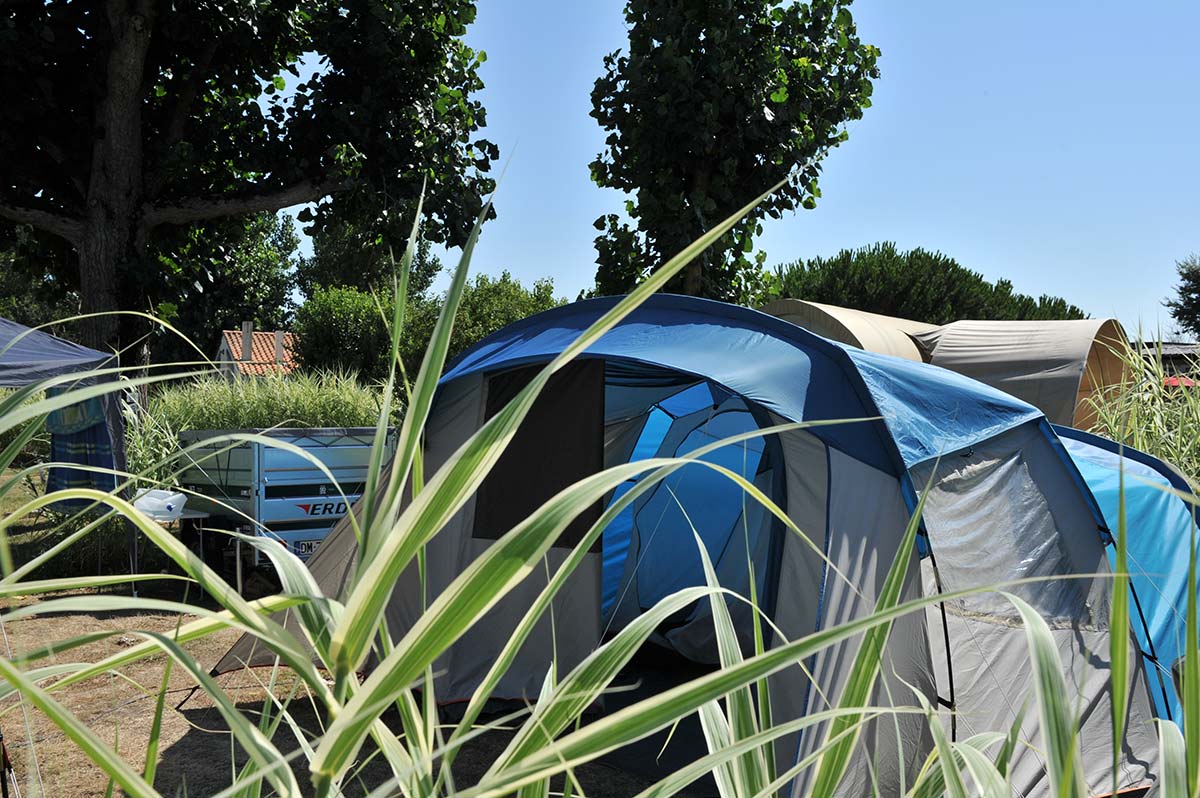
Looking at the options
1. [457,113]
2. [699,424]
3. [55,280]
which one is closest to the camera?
[699,424]

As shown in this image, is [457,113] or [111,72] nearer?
[111,72]

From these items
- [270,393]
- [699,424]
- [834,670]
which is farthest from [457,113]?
[834,670]

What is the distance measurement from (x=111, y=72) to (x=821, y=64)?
6.26 meters

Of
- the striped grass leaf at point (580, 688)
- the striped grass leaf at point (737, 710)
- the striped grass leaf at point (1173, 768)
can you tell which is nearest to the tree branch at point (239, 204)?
the striped grass leaf at point (737, 710)

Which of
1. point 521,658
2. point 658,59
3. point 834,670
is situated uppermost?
point 658,59

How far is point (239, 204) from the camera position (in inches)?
396

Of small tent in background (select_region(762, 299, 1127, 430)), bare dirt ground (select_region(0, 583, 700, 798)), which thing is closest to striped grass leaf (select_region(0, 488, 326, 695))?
bare dirt ground (select_region(0, 583, 700, 798))

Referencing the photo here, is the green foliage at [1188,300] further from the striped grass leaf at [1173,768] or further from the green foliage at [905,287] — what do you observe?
the striped grass leaf at [1173,768]

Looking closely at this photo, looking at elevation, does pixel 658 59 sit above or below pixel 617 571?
above

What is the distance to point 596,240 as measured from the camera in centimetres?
893

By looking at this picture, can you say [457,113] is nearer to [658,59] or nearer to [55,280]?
[658,59]

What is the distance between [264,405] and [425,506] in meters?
9.40

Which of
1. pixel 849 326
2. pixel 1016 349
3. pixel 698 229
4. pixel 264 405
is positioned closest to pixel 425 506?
pixel 698 229

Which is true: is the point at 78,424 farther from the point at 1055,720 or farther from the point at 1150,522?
the point at 1055,720
